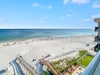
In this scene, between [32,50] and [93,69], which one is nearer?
[93,69]

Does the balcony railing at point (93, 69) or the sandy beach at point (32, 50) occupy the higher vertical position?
the balcony railing at point (93, 69)

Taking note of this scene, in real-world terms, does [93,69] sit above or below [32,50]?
above

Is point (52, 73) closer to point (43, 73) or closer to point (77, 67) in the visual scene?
point (43, 73)

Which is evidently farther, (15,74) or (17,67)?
(17,67)

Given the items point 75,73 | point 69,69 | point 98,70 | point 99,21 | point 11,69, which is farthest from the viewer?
point 11,69

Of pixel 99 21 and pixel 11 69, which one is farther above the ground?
pixel 99 21

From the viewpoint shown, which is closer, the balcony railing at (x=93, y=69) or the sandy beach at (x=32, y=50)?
the balcony railing at (x=93, y=69)

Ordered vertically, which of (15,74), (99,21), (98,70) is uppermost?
(99,21)

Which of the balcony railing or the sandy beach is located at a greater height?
the balcony railing

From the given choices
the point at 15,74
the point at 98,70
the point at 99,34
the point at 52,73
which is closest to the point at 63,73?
the point at 52,73

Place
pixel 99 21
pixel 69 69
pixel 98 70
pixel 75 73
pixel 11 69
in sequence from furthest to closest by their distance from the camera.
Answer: pixel 11 69 → pixel 69 69 → pixel 75 73 → pixel 99 21 → pixel 98 70

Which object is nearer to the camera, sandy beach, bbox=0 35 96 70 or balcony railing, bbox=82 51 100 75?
balcony railing, bbox=82 51 100 75
